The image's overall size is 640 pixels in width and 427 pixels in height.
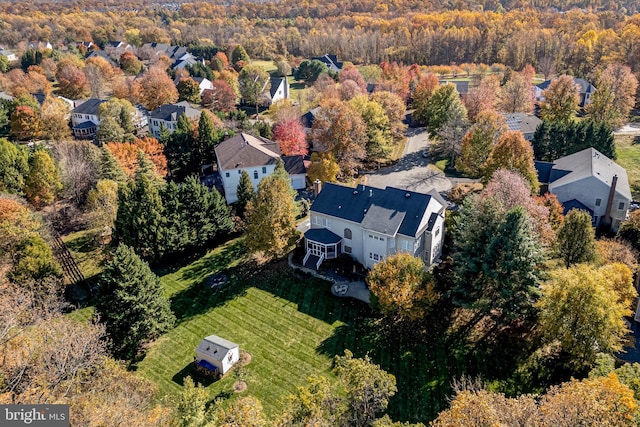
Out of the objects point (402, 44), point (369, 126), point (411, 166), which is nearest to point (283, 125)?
point (369, 126)

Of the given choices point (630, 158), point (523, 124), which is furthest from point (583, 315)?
point (630, 158)

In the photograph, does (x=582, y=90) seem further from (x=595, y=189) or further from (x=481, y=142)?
(x=595, y=189)

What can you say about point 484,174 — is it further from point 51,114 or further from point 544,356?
point 51,114

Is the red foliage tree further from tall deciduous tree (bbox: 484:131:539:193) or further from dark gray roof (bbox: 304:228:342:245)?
tall deciduous tree (bbox: 484:131:539:193)

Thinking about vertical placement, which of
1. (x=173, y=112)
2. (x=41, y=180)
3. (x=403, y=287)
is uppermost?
(x=173, y=112)

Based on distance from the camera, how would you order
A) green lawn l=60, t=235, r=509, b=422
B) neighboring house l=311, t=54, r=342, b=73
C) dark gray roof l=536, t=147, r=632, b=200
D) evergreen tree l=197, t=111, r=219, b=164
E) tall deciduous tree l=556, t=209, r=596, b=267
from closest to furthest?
1. green lawn l=60, t=235, r=509, b=422
2. tall deciduous tree l=556, t=209, r=596, b=267
3. dark gray roof l=536, t=147, r=632, b=200
4. evergreen tree l=197, t=111, r=219, b=164
5. neighboring house l=311, t=54, r=342, b=73

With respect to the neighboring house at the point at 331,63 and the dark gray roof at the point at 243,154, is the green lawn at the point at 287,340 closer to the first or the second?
the dark gray roof at the point at 243,154

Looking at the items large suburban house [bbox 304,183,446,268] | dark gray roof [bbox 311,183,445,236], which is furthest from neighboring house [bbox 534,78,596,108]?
dark gray roof [bbox 311,183,445,236]
